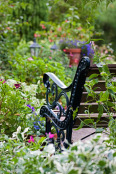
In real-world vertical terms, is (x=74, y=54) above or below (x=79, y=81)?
below

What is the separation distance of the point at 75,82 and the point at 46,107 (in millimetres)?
720

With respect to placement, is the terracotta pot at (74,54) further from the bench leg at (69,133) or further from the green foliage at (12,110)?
the bench leg at (69,133)

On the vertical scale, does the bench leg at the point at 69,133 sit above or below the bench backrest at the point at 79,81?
below

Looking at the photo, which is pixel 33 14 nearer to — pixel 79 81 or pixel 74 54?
pixel 74 54

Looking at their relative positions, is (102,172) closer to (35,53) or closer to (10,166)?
(10,166)

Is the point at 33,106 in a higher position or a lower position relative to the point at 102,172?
lower

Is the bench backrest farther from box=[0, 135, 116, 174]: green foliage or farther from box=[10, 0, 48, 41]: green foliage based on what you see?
box=[10, 0, 48, 41]: green foliage

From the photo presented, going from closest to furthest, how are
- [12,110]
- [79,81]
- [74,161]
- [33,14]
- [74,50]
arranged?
[74,161] → [79,81] → [12,110] → [74,50] → [33,14]

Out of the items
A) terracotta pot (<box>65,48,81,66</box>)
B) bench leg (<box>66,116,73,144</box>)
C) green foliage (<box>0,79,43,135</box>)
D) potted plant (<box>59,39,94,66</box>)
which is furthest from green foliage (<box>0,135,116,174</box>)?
terracotta pot (<box>65,48,81,66</box>)

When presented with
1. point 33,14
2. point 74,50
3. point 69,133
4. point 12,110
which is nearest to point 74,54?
point 74,50

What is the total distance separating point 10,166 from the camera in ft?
4.15

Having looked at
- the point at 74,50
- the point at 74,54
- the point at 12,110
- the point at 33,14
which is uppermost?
the point at 33,14

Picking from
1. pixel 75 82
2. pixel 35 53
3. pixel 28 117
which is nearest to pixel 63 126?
pixel 75 82

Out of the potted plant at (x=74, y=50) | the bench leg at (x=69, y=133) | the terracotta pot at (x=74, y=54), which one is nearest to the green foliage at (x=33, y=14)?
the potted plant at (x=74, y=50)
